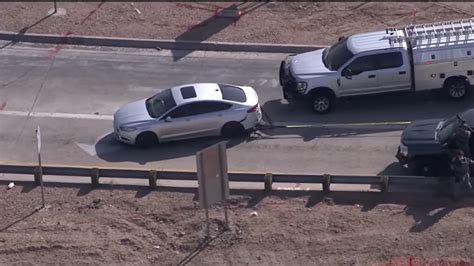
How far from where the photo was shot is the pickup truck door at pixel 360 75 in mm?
28344

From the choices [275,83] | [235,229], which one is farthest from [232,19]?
[235,229]

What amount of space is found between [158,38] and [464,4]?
869 centimetres

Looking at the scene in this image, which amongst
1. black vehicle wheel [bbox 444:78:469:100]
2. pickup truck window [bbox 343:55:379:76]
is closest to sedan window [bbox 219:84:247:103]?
pickup truck window [bbox 343:55:379:76]

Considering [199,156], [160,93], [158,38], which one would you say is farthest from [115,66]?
[199,156]

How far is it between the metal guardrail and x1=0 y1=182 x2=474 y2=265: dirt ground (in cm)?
31

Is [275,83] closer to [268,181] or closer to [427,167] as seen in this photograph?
[268,181]

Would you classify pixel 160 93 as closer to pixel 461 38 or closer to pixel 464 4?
pixel 461 38

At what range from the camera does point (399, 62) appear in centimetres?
2827

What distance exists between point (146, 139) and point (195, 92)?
5.16 ft

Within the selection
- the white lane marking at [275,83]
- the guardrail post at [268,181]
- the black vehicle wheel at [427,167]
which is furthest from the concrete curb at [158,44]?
the guardrail post at [268,181]

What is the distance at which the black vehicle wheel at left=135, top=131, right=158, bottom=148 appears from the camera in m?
27.3

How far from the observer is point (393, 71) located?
28.3m

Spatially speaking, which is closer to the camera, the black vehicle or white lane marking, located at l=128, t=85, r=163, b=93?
the black vehicle

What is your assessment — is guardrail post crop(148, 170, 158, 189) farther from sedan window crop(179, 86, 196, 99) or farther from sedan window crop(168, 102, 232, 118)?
sedan window crop(179, 86, 196, 99)
